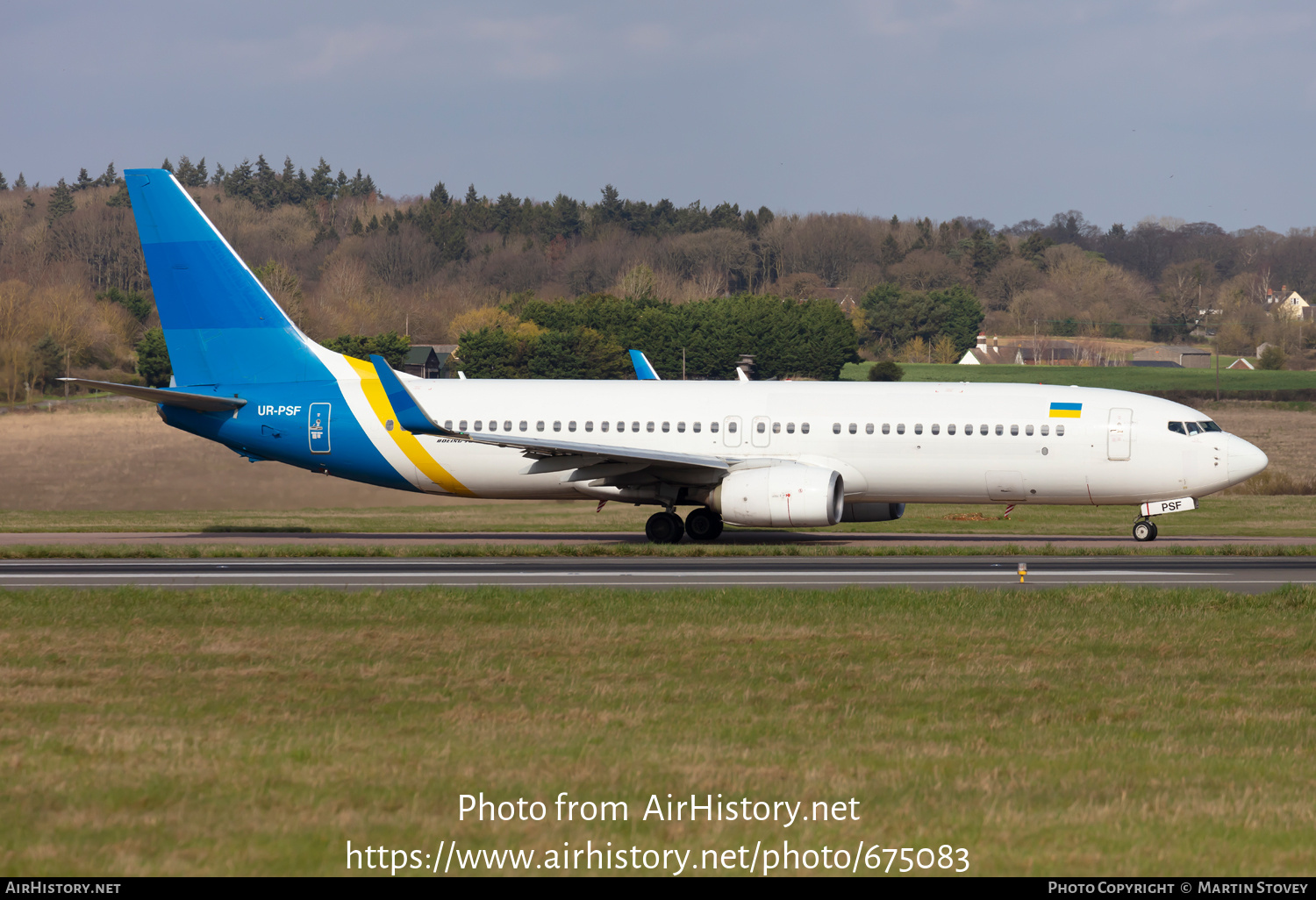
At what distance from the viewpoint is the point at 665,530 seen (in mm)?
29078

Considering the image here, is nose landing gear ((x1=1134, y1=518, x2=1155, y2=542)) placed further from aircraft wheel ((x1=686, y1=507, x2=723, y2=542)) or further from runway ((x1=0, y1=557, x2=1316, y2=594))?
aircraft wheel ((x1=686, y1=507, x2=723, y2=542))

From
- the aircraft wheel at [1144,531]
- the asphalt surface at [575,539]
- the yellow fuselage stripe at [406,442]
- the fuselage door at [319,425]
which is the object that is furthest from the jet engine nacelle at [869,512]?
the fuselage door at [319,425]

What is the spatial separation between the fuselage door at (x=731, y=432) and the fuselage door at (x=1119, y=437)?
775 cm

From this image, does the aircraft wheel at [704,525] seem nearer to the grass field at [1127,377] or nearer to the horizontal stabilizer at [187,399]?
the horizontal stabilizer at [187,399]

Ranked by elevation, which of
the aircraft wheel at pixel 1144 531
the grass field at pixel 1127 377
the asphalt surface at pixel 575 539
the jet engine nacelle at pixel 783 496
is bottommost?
the asphalt surface at pixel 575 539

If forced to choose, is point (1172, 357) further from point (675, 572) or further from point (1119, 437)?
point (675, 572)

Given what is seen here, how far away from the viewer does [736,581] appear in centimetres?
2133

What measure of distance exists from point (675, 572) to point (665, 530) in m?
6.37

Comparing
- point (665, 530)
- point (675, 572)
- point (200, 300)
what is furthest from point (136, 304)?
point (675, 572)

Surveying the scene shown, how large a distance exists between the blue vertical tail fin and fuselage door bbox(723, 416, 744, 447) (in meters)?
9.41

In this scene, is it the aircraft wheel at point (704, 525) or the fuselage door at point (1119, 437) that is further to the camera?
the aircraft wheel at point (704, 525)

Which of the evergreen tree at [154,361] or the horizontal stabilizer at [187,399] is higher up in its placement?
the evergreen tree at [154,361]

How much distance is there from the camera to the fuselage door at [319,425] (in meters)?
29.3
